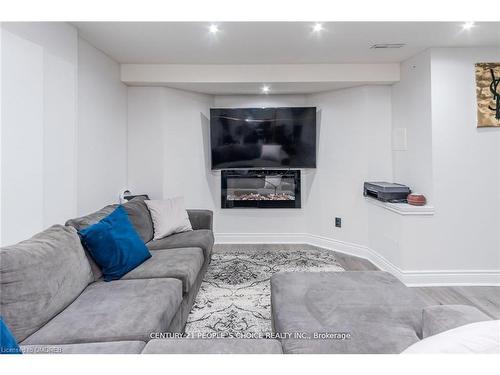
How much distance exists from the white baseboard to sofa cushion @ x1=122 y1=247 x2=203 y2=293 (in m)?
2.08

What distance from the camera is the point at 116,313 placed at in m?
1.45

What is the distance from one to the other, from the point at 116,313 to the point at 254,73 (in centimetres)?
309

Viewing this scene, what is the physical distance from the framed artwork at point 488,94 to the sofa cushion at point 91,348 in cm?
358

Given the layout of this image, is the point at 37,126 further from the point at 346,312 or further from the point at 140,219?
the point at 346,312

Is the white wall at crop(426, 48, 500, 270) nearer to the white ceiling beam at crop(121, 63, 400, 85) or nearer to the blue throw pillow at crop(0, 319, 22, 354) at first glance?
the white ceiling beam at crop(121, 63, 400, 85)

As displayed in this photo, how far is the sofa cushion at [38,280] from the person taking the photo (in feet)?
4.17

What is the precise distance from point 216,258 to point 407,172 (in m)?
2.56

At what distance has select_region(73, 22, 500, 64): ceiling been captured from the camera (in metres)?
2.53

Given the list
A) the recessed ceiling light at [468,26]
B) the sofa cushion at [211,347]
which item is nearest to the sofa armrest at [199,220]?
the sofa cushion at [211,347]

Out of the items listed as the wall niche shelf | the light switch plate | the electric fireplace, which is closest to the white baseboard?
the electric fireplace

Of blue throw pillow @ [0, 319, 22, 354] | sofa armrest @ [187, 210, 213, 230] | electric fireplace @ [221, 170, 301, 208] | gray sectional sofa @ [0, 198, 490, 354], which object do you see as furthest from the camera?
electric fireplace @ [221, 170, 301, 208]

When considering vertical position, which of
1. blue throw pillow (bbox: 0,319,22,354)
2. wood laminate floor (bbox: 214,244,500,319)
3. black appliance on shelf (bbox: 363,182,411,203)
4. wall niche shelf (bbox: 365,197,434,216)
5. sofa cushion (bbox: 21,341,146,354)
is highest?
black appliance on shelf (bbox: 363,182,411,203)

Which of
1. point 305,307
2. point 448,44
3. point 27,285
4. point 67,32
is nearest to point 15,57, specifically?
point 67,32
